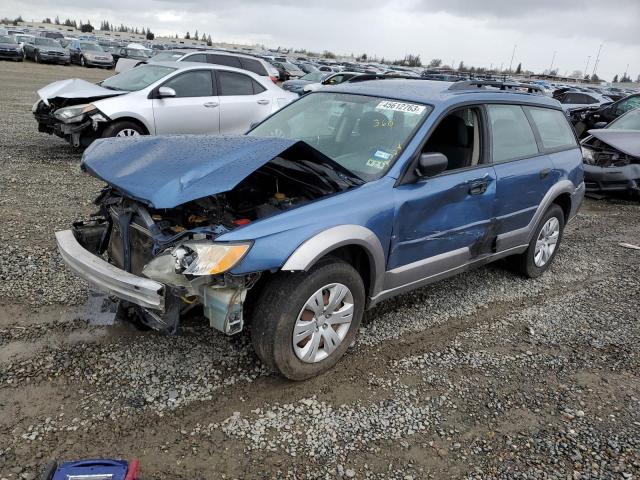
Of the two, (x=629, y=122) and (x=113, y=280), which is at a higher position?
(x=629, y=122)

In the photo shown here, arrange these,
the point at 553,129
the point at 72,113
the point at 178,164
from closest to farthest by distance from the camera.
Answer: the point at 178,164, the point at 553,129, the point at 72,113

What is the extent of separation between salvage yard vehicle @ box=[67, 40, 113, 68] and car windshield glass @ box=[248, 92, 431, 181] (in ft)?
104

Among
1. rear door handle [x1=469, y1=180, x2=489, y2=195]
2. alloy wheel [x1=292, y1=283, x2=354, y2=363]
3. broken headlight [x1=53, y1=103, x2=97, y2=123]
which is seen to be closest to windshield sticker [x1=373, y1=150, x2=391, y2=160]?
rear door handle [x1=469, y1=180, x2=489, y2=195]

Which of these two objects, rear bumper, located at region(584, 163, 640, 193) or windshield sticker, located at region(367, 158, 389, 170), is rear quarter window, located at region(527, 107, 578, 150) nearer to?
windshield sticker, located at region(367, 158, 389, 170)

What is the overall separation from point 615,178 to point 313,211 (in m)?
7.61

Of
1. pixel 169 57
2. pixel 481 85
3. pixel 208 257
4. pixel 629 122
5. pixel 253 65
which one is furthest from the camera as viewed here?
pixel 169 57

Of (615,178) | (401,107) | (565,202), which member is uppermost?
(401,107)

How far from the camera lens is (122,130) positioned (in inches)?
313

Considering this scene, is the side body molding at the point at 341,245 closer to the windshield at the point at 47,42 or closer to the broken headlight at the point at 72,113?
the broken headlight at the point at 72,113

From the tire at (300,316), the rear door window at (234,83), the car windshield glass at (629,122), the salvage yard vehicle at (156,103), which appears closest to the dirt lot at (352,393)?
the tire at (300,316)

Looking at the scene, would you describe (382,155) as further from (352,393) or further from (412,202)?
(352,393)

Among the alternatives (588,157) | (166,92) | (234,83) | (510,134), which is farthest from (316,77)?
(510,134)

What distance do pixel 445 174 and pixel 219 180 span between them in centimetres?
173

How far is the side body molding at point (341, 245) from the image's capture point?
2.79 meters
